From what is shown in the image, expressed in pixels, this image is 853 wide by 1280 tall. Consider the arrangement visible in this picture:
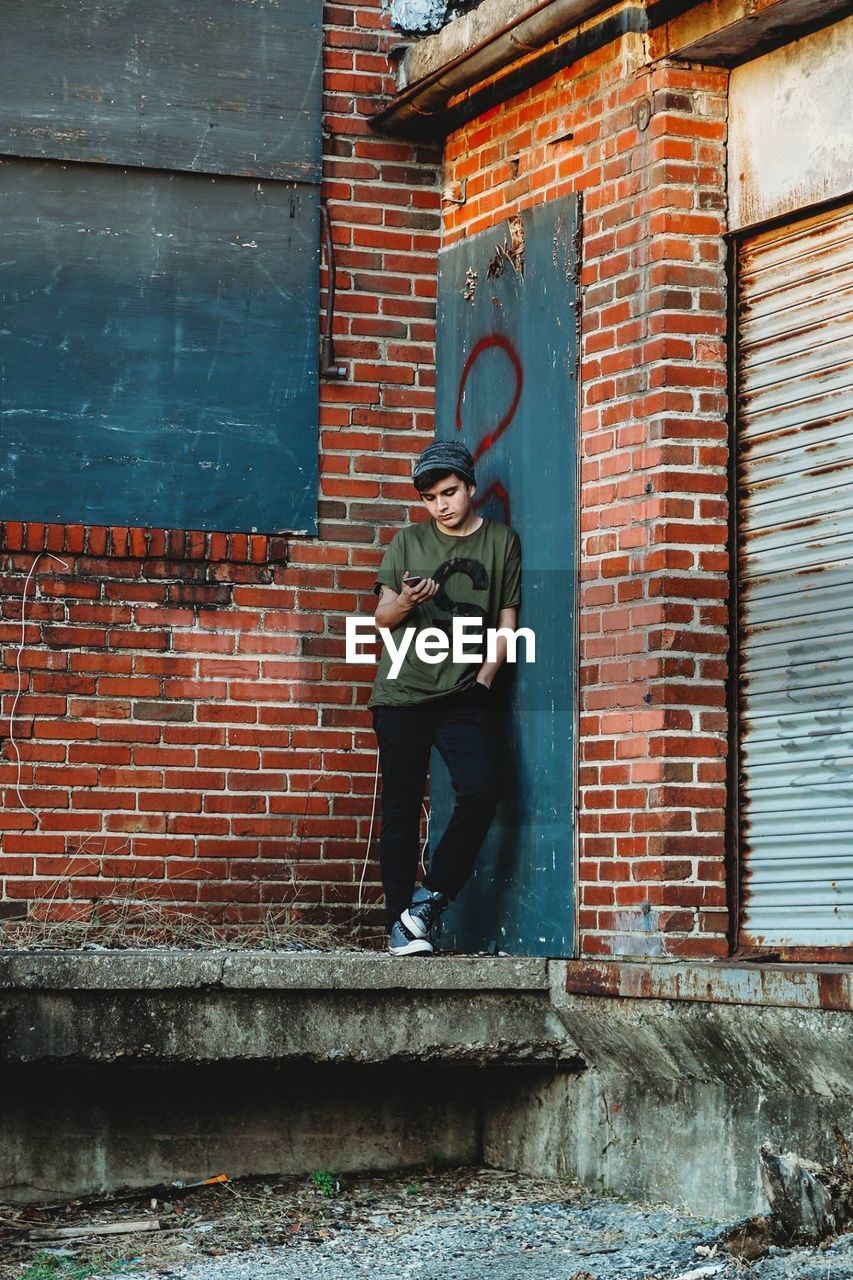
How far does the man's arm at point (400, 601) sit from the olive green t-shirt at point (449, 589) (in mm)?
56

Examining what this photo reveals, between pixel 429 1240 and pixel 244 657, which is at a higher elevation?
pixel 244 657

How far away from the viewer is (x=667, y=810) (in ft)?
19.8

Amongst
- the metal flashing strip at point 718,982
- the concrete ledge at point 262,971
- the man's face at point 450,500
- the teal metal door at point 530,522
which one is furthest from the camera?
the man's face at point 450,500

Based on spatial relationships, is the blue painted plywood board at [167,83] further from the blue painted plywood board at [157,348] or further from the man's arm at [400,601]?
the man's arm at [400,601]

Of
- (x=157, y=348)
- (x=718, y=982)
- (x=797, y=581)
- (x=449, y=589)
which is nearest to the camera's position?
(x=718, y=982)

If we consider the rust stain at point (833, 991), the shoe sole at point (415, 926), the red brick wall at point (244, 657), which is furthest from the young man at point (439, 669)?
the rust stain at point (833, 991)

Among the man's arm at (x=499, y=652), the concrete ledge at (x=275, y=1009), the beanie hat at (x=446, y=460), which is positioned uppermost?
the beanie hat at (x=446, y=460)

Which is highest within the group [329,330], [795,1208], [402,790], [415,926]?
[329,330]

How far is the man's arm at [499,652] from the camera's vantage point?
22.1ft

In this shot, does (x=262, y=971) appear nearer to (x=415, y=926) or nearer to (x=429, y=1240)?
(x=415, y=926)

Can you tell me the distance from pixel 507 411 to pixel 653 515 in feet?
3.51

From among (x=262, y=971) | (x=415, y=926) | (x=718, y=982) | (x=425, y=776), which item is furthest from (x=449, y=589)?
(x=718, y=982)

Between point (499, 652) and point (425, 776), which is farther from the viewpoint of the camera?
point (425, 776)

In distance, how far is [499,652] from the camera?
6781mm
